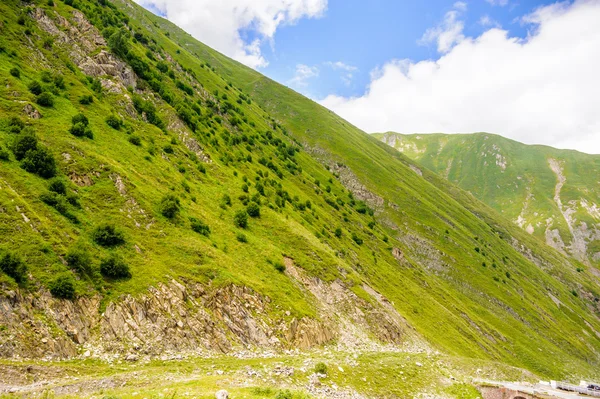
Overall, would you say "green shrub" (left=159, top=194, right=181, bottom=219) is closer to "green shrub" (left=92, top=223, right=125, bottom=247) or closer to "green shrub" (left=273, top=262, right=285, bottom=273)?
"green shrub" (left=92, top=223, right=125, bottom=247)

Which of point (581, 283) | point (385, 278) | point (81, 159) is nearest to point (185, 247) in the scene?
point (81, 159)

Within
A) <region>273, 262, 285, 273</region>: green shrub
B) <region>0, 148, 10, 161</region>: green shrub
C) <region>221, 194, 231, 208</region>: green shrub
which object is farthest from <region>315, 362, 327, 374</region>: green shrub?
<region>0, 148, 10, 161</region>: green shrub

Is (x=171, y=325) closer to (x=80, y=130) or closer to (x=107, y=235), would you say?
(x=107, y=235)

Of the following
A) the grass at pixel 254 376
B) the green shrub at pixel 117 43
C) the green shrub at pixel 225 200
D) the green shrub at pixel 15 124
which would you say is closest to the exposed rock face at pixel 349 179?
the green shrub at pixel 225 200

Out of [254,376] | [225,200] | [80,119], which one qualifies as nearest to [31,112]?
[80,119]

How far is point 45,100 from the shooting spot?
4300 centimetres

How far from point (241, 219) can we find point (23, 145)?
28335 mm

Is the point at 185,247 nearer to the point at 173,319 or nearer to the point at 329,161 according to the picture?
the point at 173,319

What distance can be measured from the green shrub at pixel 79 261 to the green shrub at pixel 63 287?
172 centimetres

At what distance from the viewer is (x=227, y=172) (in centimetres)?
6788

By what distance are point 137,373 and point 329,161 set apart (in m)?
126

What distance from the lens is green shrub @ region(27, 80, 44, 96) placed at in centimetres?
4359

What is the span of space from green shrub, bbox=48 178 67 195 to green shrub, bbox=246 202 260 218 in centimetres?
2911

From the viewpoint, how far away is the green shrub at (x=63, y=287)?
25.2 metres
